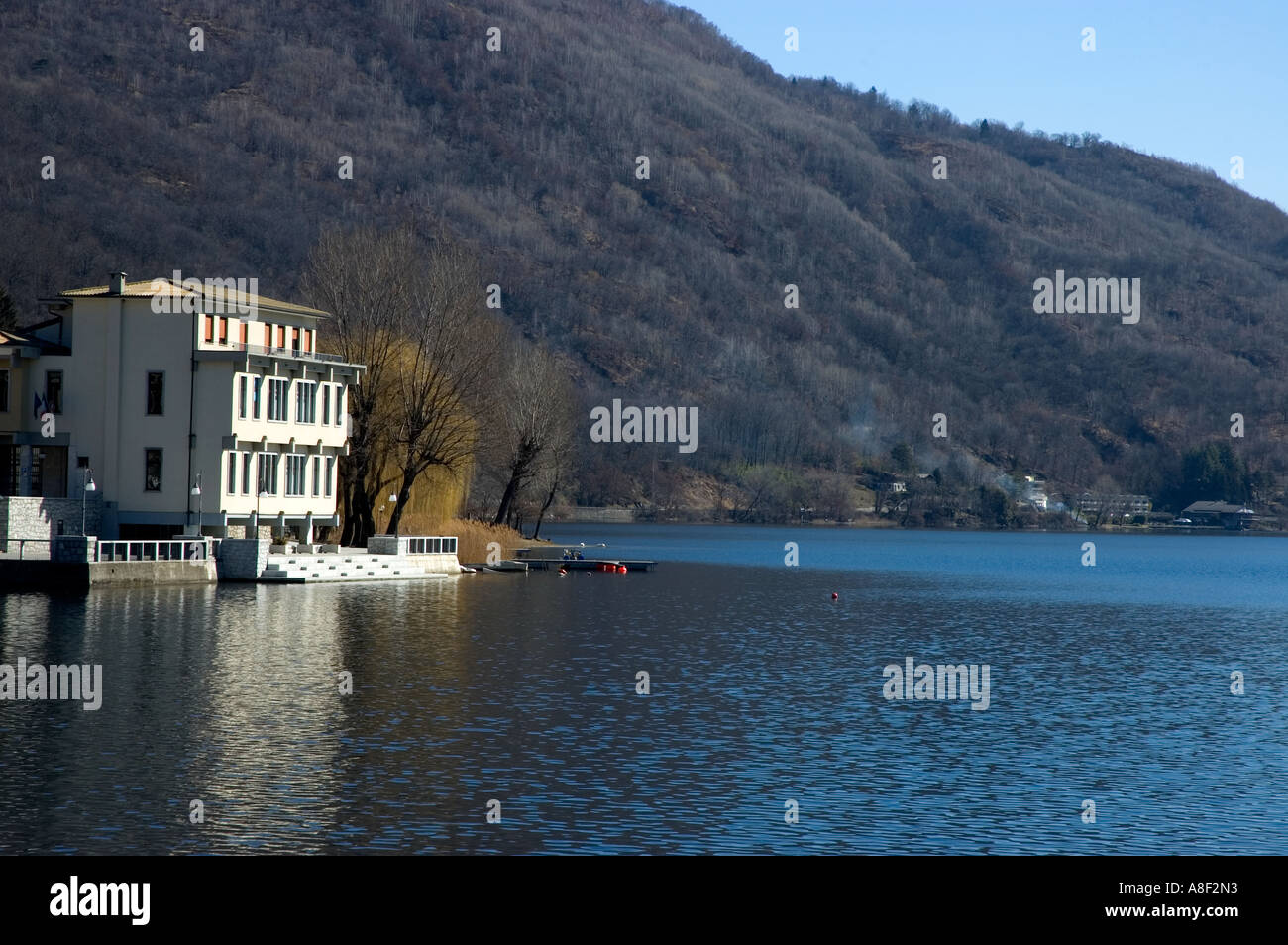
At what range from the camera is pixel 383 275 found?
93.4 m

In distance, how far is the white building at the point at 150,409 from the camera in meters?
80.0

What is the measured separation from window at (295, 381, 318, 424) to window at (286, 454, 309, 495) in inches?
79.7

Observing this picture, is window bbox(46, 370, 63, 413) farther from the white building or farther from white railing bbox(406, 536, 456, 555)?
white railing bbox(406, 536, 456, 555)

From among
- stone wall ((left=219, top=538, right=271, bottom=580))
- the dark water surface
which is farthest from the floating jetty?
the dark water surface

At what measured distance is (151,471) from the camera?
8044cm

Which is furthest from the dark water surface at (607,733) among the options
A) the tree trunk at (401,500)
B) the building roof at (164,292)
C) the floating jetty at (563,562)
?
the floating jetty at (563,562)

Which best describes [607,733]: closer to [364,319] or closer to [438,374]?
[438,374]
